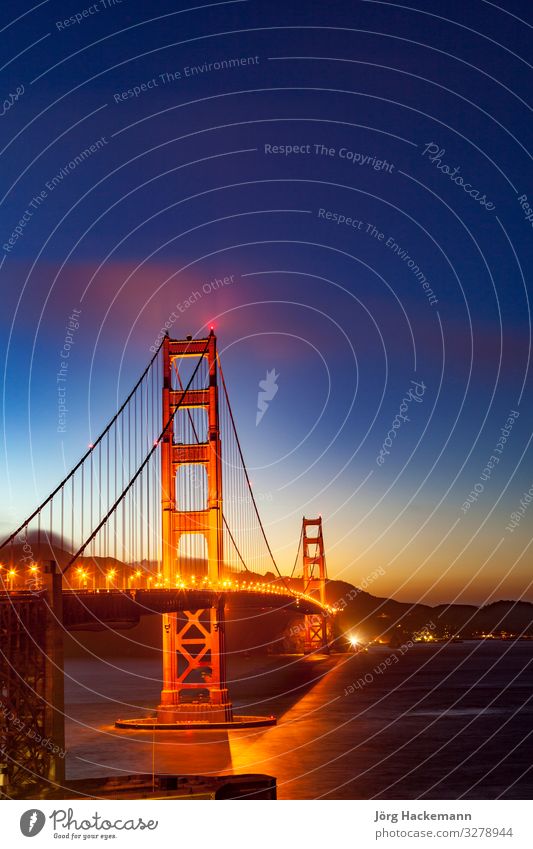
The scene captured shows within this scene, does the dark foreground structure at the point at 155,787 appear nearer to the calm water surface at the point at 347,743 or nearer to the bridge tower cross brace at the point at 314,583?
the calm water surface at the point at 347,743

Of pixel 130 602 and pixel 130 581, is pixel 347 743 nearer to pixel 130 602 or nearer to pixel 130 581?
pixel 130 581

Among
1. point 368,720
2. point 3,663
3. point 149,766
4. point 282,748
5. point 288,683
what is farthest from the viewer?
point 288,683

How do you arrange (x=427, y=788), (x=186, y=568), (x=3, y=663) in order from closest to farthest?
(x=3, y=663) < (x=427, y=788) < (x=186, y=568)

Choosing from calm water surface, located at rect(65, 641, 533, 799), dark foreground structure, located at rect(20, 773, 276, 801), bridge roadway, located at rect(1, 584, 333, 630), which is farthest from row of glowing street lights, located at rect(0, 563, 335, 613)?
calm water surface, located at rect(65, 641, 533, 799)

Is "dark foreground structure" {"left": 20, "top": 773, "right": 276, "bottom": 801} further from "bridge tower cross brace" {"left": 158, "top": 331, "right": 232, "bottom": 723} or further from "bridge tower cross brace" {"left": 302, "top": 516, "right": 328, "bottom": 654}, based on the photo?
"bridge tower cross brace" {"left": 302, "top": 516, "right": 328, "bottom": 654}

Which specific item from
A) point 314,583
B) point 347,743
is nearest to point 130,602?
point 347,743

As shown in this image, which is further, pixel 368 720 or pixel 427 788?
pixel 368 720
